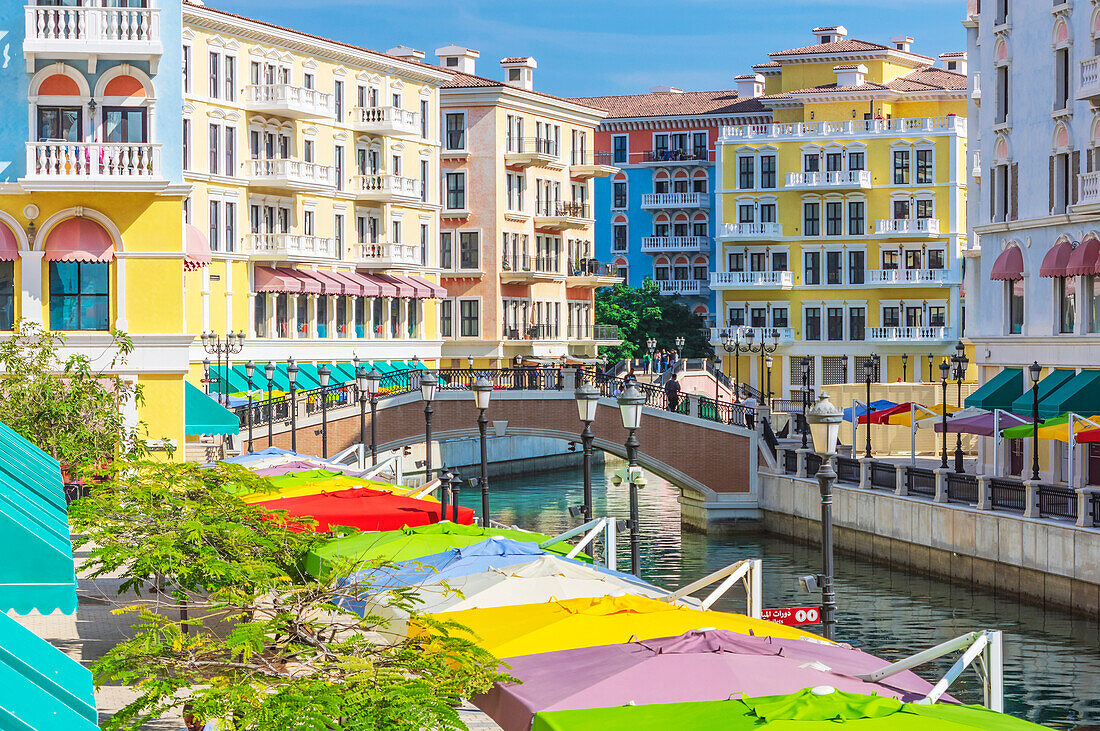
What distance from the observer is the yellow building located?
243 ft

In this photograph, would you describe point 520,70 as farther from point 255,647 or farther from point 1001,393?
point 255,647

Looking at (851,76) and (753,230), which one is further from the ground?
(851,76)

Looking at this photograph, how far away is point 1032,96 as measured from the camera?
42781mm

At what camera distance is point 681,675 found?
11.1 metres

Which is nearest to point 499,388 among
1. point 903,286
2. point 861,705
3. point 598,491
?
point 598,491

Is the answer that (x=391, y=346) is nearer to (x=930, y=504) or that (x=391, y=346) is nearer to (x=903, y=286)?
(x=903, y=286)

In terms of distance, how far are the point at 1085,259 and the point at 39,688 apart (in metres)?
35.5

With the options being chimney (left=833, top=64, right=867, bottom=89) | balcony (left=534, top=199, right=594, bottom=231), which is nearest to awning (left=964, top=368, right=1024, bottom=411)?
chimney (left=833, top=64, right=867, bottom=89)

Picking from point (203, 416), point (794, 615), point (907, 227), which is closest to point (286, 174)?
point (203, 416)

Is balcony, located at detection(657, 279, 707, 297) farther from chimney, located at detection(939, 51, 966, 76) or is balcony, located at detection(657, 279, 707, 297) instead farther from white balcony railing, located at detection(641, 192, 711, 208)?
chimney, located at detection(939, 51, 966, 76)

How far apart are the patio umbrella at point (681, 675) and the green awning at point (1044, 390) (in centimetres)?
2869

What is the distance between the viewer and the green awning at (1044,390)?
129ft

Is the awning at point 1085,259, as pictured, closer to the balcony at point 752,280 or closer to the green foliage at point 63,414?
the green foliage at point 63,414

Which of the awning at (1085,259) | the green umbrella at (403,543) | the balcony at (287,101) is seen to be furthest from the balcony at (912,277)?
the green umbrella at (403,543)
